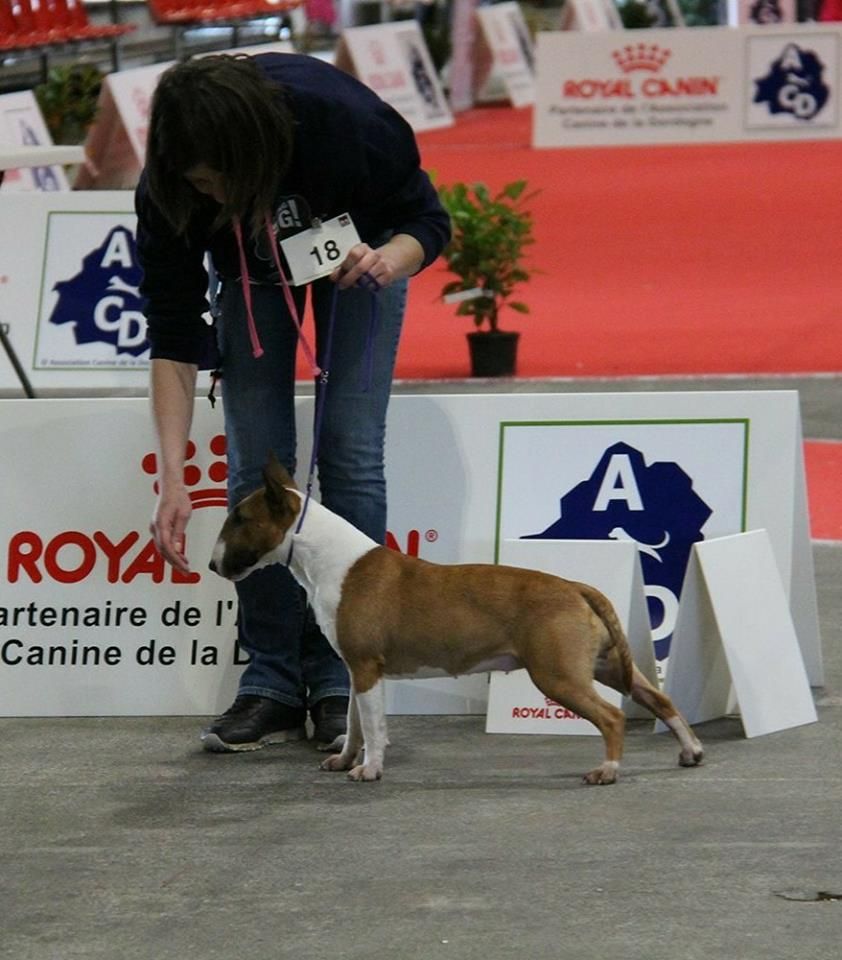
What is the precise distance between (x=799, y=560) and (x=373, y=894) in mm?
1798

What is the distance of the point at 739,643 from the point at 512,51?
17.6 m

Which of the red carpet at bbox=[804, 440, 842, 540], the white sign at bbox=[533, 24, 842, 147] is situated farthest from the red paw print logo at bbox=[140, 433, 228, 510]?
the white sign at bbox=[533, 24, 842, 147]

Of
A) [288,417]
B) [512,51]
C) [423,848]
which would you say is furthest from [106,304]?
[512,51]

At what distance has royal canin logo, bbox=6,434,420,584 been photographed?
15.6ft

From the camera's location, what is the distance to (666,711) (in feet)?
13.6

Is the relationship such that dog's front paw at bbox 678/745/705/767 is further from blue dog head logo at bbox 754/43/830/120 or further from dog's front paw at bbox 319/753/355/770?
blue dog head logo at bbox 754/43/830/120

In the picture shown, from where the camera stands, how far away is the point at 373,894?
→ 11.0ft

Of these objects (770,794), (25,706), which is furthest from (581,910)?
(25,706)

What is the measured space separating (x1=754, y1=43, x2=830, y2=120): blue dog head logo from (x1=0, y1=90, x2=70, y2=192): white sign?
20.6 ft

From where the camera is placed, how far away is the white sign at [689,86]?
15195mm

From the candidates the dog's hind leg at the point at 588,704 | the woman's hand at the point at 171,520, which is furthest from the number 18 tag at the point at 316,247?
the dog's hind leg at the point at 588,704

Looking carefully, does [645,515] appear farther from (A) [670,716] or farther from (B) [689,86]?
(B) [689,86]

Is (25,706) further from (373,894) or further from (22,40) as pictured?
(22,40)

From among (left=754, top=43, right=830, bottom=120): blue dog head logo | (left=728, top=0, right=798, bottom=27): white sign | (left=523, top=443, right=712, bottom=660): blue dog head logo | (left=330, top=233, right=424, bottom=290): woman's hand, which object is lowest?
(left=523, top=443, right=712, bottom=660): blue dog head logo
